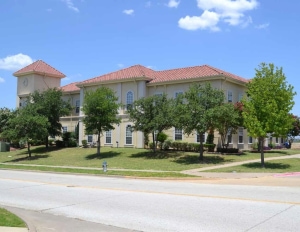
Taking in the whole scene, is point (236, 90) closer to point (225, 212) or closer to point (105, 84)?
point (105, 84)

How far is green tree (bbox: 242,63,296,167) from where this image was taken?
872 inches

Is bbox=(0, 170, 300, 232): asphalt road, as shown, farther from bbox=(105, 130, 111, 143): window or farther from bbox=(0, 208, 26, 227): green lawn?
bbox=(105, 130, 111, 143): window

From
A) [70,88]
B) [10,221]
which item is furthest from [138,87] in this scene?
[10,221]

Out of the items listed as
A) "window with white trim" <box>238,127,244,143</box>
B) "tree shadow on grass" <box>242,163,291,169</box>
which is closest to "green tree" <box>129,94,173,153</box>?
"tree shadow on grass" <box>242,163,291,169</box>

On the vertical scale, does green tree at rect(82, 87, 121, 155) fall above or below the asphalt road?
above

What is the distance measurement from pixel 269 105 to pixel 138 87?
61.9 ft

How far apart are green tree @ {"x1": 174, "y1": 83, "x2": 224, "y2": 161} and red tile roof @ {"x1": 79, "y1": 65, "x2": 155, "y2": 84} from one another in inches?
477

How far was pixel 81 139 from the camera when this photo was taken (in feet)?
142

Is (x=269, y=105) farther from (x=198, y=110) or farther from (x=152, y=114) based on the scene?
(x=152, y=114)

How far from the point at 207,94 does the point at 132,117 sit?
7.63 meters

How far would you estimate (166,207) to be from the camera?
982 cm

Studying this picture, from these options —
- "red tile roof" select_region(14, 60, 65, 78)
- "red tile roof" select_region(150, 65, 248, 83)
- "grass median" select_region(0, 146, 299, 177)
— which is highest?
"red tile roof" select_region(14, 60, 65, 78)

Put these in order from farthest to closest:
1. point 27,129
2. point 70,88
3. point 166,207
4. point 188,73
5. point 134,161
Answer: point 70,88, point 188,73, point 27,129, point 134,161, point 166,207

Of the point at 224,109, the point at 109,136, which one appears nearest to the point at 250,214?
the point at 224,109
